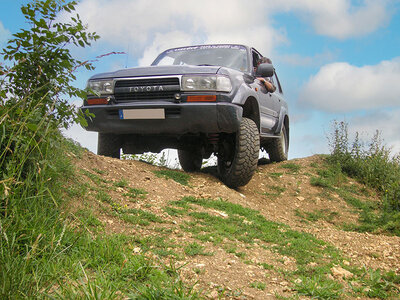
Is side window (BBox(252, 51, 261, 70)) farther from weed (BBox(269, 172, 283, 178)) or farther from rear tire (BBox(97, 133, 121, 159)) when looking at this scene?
rear tire (BBox(97, 133, 121, 159))

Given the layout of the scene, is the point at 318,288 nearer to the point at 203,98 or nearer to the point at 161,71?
the point at 203,98

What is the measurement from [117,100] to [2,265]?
11.8ft

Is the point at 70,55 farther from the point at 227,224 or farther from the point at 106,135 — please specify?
the point at 106,135

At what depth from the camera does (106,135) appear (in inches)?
260

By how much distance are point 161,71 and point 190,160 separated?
4020 mm

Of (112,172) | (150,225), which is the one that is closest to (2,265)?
(150,225)

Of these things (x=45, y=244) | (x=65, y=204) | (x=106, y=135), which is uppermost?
(x=106, y=135)

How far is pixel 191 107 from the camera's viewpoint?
17.4ft

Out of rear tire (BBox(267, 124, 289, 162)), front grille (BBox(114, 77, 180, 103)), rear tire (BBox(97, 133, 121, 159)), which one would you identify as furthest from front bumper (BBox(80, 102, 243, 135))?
rear tire (BBox(267, 124, 289, 162))

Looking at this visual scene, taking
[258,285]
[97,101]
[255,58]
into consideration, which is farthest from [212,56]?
[258,285]

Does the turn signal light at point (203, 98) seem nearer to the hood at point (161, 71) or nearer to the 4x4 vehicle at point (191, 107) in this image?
the 4x4 vehicle at point (191, 107)

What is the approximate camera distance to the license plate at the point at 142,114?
17.8 feet

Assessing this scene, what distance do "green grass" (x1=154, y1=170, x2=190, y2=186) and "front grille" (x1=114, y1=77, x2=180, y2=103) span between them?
1038 millimetres

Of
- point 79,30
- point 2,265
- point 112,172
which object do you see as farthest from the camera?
point 112,172
